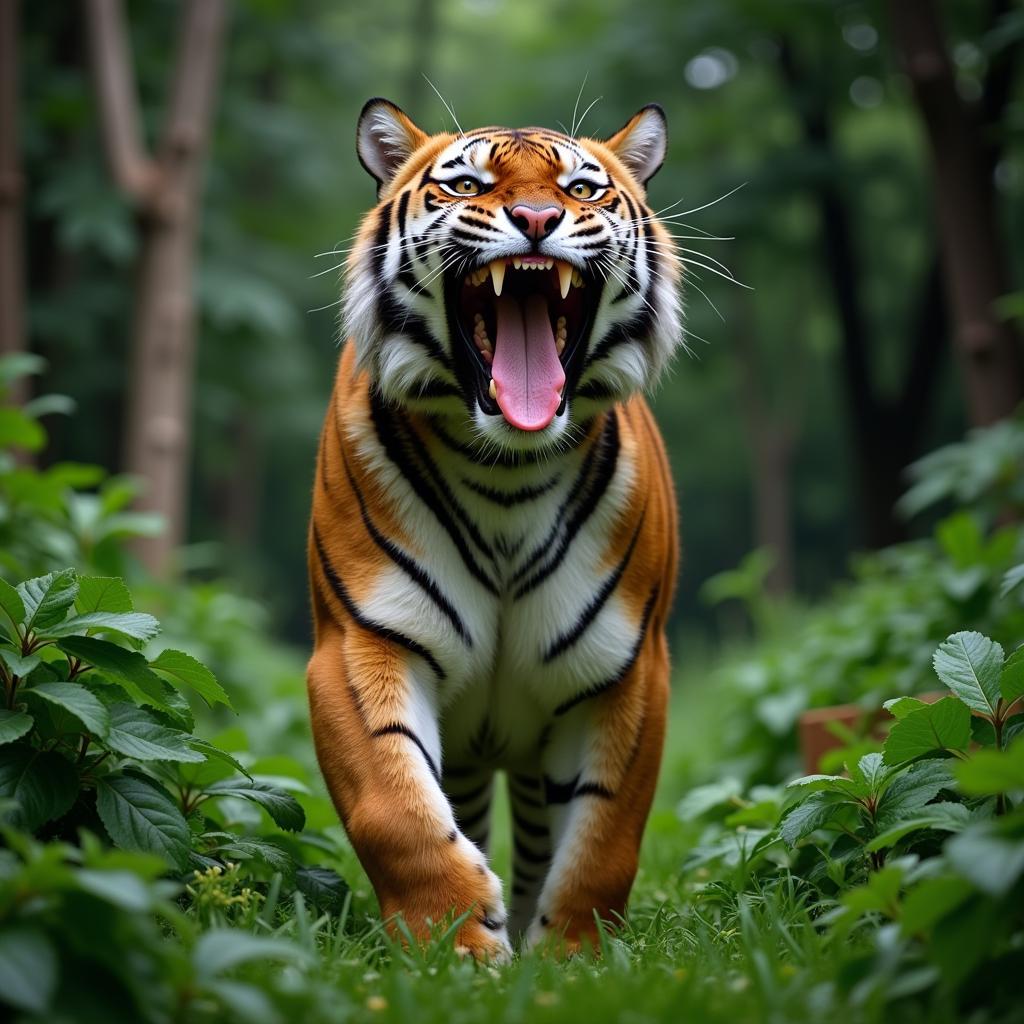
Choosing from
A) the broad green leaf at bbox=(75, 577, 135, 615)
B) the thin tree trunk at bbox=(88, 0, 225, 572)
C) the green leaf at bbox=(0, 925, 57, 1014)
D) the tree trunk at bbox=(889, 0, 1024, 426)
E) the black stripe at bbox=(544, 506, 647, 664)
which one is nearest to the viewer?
the green leaf at bbox=(0, 925, 57, 1014)

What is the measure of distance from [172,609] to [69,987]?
523cm

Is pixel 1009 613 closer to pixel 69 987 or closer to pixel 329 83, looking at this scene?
pixel 69 987

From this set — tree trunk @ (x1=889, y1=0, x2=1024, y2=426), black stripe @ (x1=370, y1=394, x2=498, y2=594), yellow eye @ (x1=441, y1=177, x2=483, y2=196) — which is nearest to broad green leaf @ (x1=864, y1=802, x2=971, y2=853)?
black stripe @ (x1=370, y1=394, x2=498, y2=594)

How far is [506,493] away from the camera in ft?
10.2

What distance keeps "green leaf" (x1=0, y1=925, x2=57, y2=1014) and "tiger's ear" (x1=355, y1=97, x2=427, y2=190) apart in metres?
2.11

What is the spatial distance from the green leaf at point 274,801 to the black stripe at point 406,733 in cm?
27

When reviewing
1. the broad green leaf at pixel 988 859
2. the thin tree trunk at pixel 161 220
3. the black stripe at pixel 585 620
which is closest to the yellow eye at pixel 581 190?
the black stripe at pixel 585 620

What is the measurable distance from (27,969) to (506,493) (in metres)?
1.63

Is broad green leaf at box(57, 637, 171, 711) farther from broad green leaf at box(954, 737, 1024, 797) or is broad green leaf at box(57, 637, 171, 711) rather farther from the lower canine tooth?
broad green leaf at box(954, 737, 1024, 797)

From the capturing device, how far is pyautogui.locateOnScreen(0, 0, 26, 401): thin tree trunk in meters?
7.80

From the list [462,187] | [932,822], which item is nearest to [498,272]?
[462,187]

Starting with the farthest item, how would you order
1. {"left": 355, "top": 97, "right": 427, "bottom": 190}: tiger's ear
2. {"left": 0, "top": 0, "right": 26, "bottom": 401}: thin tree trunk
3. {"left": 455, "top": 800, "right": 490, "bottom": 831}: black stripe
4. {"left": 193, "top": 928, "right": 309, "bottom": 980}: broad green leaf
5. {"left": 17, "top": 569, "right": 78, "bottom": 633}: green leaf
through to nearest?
1. {"left": 0, "top": 0, "right": 26, "bottom": 401}: thin tree trunk
2. {"left": 455, "top": 800, "right": 490, "bottom": 831}: black stripe
3. {"left": 355, "top": 97, "right": 427, "bottom": 190}: tiger's ear
4. {"left": 17, "top": 569, "right": 78, "bottom": 633}: green leaf
5. {"left": 193, "top": 928, "right": 309, "bottom": 980}: broad green leaf

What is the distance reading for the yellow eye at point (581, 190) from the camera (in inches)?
120

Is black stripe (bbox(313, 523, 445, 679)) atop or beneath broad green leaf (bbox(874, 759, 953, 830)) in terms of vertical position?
atop
